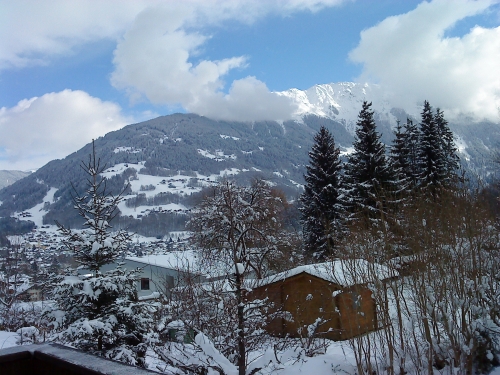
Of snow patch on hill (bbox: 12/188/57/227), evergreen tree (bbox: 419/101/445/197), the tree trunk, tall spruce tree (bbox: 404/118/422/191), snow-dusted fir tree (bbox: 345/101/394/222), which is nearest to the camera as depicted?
the tree trunk

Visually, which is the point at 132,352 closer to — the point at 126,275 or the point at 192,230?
the point at 126,275

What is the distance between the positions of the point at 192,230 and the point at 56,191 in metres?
139

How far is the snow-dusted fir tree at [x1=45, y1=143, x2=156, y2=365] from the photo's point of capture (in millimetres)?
9336

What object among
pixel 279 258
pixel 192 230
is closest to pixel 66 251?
pixel 279 258

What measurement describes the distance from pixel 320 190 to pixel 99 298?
21.5 m

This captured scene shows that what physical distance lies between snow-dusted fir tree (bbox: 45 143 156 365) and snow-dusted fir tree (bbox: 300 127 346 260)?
62.4 ft

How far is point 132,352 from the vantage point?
9.46 meters

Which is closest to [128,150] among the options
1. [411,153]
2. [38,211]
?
[38,211]

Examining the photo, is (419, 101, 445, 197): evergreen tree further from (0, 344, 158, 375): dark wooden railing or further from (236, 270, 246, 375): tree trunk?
(0, 344, 158, 375): dark wooden railing

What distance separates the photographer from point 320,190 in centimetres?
2950

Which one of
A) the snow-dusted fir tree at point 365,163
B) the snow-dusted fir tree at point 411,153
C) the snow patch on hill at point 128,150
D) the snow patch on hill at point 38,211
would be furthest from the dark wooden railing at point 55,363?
the snow patch on hill at point 128,150

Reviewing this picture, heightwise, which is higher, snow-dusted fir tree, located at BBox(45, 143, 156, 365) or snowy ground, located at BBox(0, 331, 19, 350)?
snow-dusted fir tree, located at BBox(45, 143, 156, 365)

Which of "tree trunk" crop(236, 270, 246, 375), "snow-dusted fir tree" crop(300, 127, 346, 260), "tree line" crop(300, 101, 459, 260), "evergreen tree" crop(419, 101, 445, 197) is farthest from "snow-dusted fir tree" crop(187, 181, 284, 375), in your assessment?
"evergreen tree" crop(419, 101, 445, 197)

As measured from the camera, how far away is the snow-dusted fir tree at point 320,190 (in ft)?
94.1
